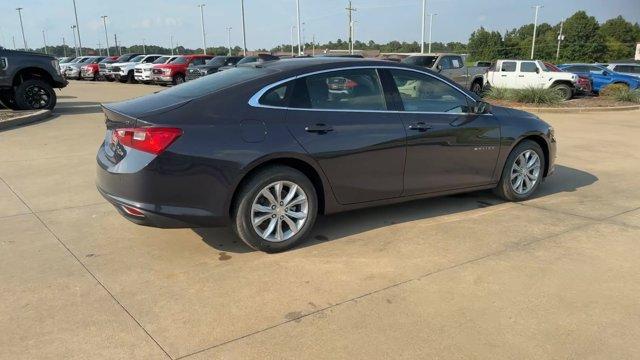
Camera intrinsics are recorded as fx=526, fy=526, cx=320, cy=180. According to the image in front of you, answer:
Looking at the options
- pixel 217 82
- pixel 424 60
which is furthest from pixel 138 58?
pixel 217 82

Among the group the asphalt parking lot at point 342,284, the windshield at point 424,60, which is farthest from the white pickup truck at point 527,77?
the asphalt parking lot at point 342,284

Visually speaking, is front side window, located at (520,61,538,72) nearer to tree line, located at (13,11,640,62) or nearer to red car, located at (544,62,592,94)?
red car, located at (544,62,592,94)

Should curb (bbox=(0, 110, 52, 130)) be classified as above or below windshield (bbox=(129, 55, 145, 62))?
below

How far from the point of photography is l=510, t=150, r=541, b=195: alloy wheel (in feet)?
19.2

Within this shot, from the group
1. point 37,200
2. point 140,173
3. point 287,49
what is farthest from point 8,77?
point 287,49

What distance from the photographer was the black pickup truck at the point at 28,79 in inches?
497

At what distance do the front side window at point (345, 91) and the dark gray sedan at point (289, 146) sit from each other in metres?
0.01

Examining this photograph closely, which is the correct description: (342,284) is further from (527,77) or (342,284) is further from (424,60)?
(527,77)

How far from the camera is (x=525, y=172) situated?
5.91 meters

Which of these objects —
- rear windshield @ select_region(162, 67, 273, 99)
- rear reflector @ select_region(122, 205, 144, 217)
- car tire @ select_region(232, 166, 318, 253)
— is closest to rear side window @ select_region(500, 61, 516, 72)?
rear windshield @ select_region(162, 67, 273, 99)

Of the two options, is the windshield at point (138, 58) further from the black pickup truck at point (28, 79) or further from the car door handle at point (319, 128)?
the car door handle at point (319, 128)

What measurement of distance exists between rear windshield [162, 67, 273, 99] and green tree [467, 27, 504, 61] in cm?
9011

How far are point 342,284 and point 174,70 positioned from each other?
2435 centimetres

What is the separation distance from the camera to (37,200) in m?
5.79
